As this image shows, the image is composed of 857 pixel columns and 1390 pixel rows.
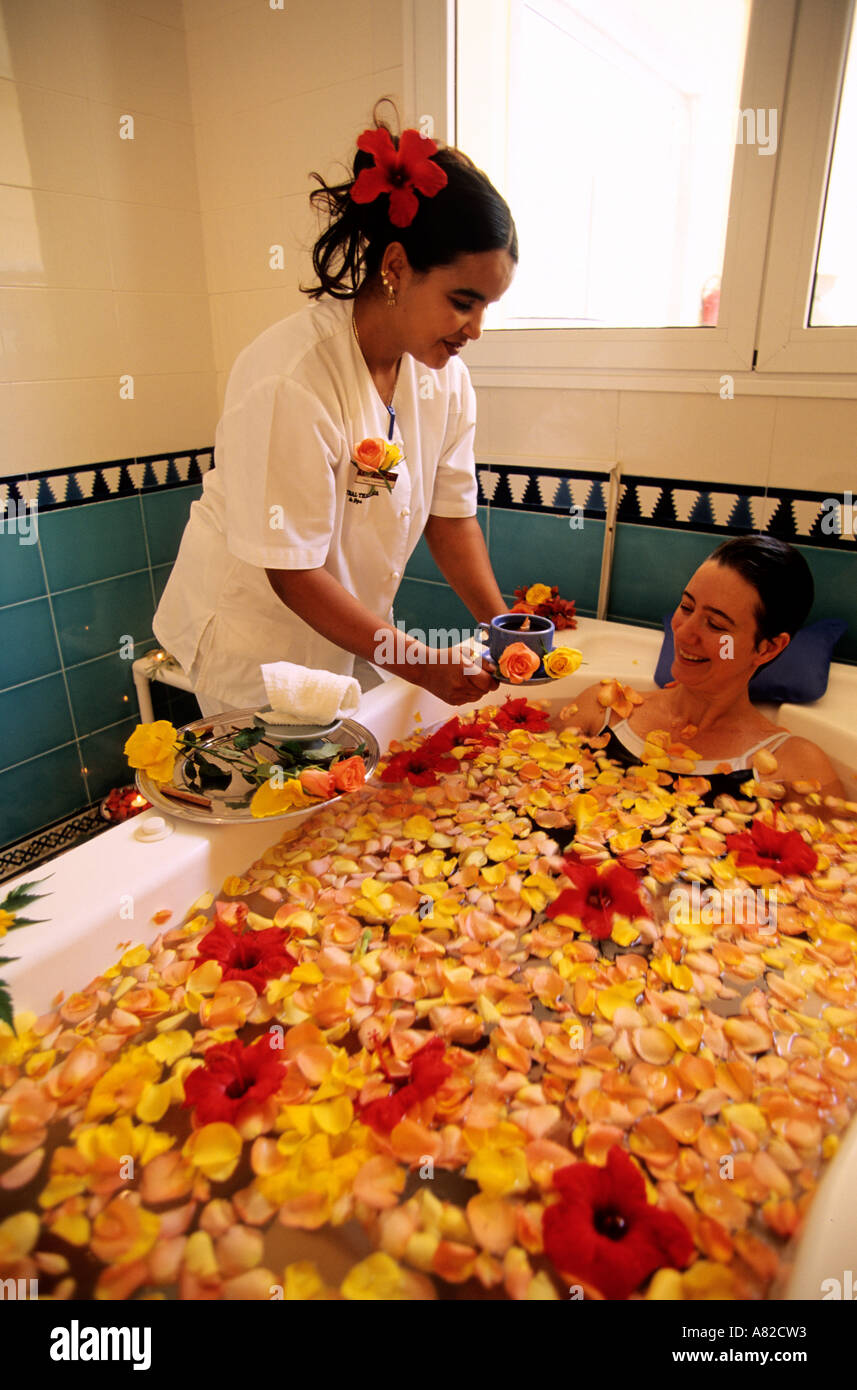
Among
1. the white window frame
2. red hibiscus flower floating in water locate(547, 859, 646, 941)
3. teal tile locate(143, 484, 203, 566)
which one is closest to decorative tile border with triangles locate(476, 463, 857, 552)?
the white window frame

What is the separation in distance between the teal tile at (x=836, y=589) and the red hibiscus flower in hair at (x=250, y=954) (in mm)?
1369

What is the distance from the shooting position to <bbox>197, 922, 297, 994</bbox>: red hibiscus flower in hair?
1.16 m

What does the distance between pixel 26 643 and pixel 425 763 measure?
4.59 ft

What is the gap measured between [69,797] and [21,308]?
1394 mm

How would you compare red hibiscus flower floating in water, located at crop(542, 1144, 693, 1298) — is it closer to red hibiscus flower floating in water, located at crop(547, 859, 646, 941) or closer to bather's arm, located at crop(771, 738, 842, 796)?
red hibiscus flower floating in water, located at crop(547, 859, 646, 941)

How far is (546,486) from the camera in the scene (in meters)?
2.22

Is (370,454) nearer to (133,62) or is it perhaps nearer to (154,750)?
(154,750)

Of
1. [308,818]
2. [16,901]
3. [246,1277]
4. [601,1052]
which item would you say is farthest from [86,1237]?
[308,818]

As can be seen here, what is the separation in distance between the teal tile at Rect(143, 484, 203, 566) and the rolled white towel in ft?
5.01

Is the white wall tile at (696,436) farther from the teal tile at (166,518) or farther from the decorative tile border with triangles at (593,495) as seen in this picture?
the teal tile at (166,518)

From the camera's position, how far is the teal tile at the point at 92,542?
7.97 ft

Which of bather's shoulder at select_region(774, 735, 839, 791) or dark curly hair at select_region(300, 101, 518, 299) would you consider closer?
dark curly hair at select_region(300, 101, 518, 299)

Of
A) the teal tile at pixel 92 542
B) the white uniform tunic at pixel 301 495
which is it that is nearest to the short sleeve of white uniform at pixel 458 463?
the white uniform tunic at pixel 301 495
